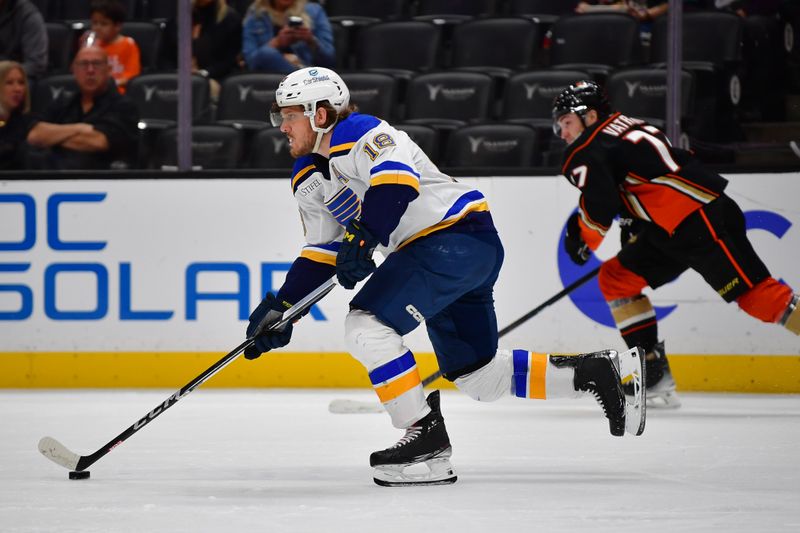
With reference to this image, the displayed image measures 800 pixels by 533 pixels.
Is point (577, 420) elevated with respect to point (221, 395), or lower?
elevated

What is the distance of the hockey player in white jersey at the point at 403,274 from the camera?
10.4ft

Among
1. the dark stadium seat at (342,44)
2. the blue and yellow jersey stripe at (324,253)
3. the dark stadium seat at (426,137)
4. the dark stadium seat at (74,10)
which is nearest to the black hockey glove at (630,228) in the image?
the dark stadium seat at (426,137)

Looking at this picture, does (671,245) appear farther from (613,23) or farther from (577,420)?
(613,23)

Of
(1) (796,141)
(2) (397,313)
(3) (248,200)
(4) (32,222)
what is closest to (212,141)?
(3) (248,200)

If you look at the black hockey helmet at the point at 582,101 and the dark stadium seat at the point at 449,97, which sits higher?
the black hockey helmet at the point at 582,101

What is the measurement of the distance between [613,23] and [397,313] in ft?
11.7

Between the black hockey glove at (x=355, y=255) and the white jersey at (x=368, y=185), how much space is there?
120 millimetres

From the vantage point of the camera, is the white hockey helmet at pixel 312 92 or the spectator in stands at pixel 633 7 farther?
the spectator in stands at pixel 633 7

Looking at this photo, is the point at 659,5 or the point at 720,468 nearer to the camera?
the point at 720,468

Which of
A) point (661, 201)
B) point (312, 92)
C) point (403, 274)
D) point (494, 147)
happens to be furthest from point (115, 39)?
point (403, 274)

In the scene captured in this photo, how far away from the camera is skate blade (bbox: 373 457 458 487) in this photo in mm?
3207

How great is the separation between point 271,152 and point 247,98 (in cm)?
45

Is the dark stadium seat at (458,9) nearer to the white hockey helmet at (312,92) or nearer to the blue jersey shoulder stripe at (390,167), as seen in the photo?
the white hockey helmet at (312,92)

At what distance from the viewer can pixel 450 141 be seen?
19.3 feet
